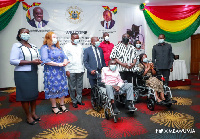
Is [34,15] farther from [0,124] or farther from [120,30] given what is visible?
[0,124]

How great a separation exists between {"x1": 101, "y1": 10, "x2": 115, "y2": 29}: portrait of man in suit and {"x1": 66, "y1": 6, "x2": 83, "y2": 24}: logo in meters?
0.84

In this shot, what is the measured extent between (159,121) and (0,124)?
2538 mm

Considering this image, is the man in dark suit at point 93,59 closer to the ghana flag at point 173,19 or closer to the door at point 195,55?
the ghana flag at point 173,19

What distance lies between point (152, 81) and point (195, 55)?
6224 mm

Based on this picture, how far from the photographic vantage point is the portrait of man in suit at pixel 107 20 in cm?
537

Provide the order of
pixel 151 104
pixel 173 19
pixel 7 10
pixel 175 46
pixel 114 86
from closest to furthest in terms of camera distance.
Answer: pixel 114 86 < pixel 151 104 < pixel 7 10 < pixel 173 19 < pixel 175 46

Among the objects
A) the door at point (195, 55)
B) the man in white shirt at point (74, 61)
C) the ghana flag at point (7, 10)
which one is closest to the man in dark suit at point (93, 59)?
the man in white shirt at point (74, 61)

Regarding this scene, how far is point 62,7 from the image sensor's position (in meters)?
5.05

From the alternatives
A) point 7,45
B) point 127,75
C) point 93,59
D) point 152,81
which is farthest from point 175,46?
point 7,45

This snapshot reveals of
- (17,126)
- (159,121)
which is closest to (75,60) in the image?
(17,126)

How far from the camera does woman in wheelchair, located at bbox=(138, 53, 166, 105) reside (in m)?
2.98

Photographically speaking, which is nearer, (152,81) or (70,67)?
(152,81)

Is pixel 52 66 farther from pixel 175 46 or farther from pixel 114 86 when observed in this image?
pixel 175 46

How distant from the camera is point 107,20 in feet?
17.7
